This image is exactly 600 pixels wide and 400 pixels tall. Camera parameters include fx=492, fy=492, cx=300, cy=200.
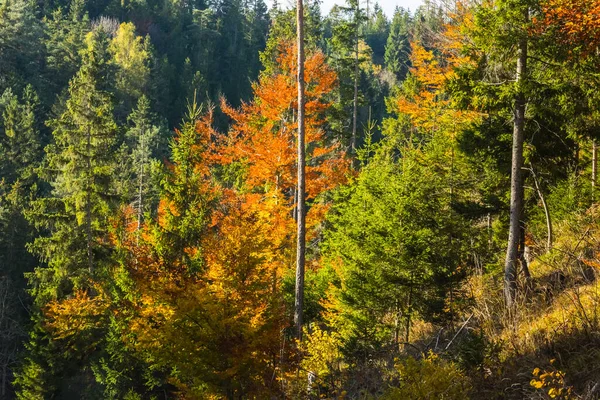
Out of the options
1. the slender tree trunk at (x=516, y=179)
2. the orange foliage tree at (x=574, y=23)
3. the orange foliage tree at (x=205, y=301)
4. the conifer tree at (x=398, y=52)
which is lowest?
the orange foliage tree at (x=205, y=301)

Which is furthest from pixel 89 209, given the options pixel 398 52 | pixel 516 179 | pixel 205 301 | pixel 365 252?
pixel 398 52

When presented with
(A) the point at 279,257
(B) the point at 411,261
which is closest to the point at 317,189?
(A) the point at 279,257

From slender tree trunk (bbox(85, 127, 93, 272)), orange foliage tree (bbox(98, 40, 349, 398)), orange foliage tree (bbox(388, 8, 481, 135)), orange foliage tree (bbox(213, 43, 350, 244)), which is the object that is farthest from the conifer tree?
orange foliage tree (bbox(98, 40, 349, 398))

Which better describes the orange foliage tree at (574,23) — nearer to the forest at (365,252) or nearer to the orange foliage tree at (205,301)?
the forest at (365,252)

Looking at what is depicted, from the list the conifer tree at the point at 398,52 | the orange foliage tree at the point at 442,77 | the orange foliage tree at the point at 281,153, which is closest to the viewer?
the orange foliage tree at the point at 442,77

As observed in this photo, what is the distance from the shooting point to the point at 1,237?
1355 inches

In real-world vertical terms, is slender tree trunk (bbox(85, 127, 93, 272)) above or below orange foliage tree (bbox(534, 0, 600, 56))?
below

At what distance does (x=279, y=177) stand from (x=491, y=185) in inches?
390

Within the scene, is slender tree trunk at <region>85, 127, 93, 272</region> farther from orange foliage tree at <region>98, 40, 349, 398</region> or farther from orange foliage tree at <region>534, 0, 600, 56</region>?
orange foliage tree at <region>534, 0, 600, 56</region>

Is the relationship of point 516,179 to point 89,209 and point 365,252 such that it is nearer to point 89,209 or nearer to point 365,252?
point 365,252

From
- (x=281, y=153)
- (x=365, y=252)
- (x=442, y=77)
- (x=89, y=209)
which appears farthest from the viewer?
(x=89, y=209)

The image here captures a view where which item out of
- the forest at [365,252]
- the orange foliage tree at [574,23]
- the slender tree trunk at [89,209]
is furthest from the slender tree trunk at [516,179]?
the slender tree trunk at [89,209]

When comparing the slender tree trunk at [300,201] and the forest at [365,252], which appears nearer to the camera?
the forest at [365,252]

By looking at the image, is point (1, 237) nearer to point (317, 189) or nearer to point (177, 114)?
point (317, 189)
